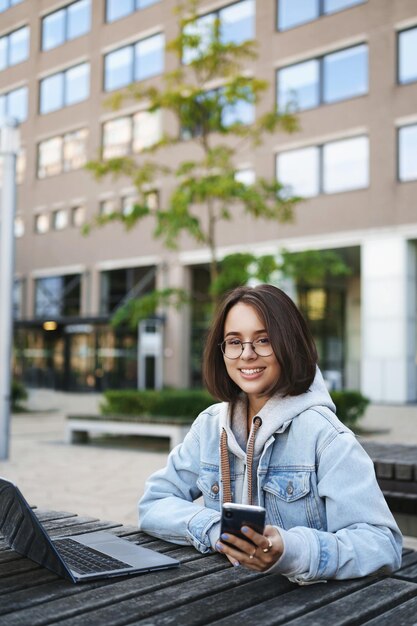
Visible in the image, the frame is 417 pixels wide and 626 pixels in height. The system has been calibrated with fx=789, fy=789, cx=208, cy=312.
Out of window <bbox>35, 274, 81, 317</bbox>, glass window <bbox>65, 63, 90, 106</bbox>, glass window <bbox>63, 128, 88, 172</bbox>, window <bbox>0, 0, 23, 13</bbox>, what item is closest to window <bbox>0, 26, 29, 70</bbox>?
glass window <bbox>65, 63, 90, 106</bbox>

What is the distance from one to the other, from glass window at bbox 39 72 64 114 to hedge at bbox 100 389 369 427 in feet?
84.4

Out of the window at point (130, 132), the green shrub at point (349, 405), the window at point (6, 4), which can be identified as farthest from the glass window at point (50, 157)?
the green shrub at point (349, 405)

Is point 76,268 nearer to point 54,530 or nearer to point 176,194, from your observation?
point 176,194

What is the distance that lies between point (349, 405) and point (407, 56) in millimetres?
15113

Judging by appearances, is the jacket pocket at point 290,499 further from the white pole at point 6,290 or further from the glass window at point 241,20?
the glass window at point 241,20

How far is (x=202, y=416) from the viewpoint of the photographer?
2639mm

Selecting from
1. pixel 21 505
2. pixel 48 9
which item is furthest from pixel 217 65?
pixel 48 9

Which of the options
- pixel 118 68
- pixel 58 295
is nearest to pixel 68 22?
pixel 118 68

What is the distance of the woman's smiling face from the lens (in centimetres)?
245

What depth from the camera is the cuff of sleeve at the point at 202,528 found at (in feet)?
7.68

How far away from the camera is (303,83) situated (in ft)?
89.0

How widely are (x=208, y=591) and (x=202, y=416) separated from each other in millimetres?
817

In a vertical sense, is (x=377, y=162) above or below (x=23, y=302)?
above

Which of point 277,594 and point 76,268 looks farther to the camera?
point 76,268
